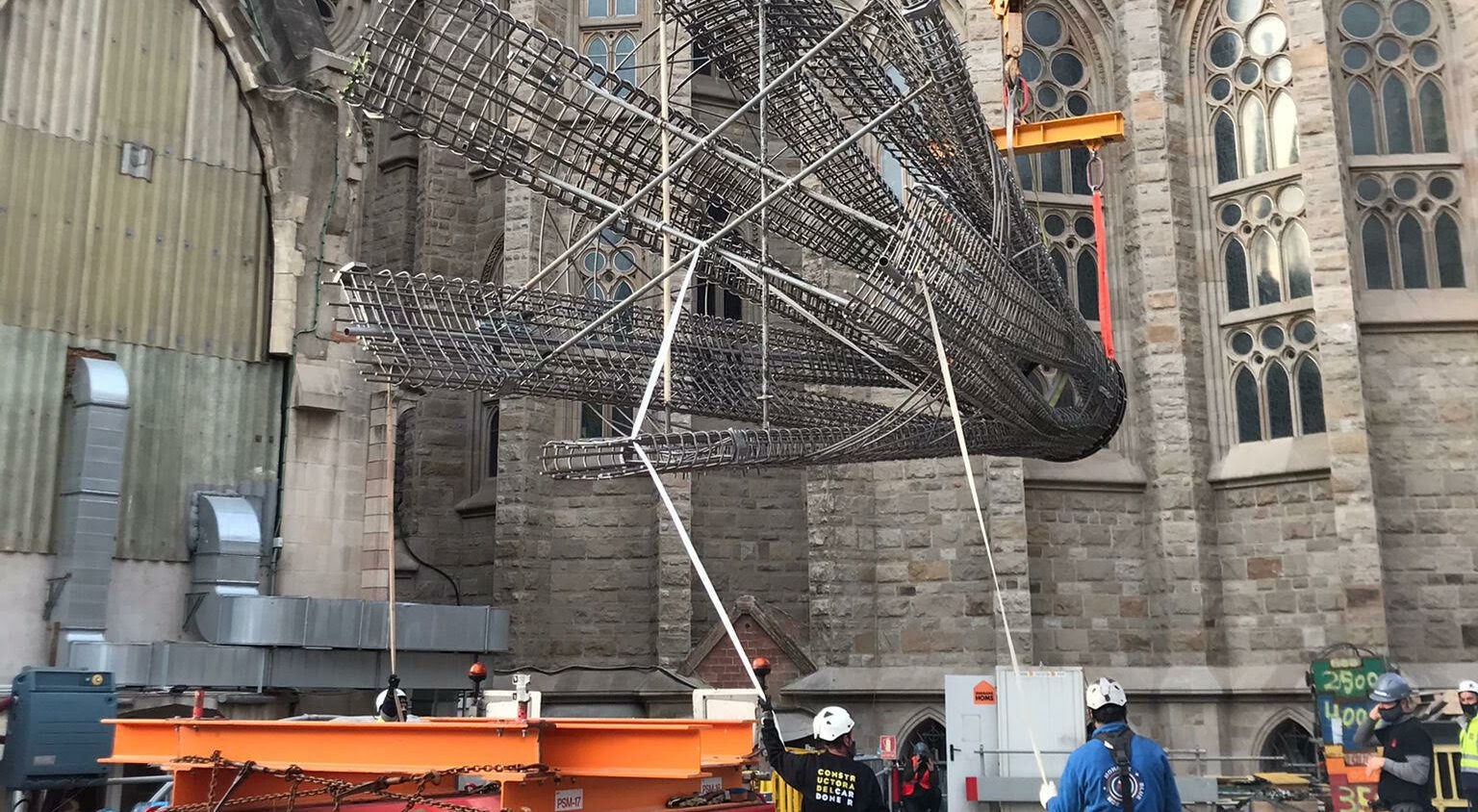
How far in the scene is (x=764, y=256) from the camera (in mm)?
11664

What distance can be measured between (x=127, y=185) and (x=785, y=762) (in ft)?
36.4

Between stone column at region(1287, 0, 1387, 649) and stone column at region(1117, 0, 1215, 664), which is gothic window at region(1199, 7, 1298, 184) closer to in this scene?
stone column at region(1117, 0, 1215, 664)

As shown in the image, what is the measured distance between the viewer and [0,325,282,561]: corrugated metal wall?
14.2 metres

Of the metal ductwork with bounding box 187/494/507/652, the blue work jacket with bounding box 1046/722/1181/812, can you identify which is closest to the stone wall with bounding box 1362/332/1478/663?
the metal ductwork with bounding box 187/494/507/652

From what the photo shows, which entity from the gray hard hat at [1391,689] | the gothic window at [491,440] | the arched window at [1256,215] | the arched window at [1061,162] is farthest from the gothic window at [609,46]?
the gray hard hat at [1391,689]

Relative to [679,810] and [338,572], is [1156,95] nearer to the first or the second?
[338,572]

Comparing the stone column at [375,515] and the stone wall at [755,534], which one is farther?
the stone wall at [755,534]

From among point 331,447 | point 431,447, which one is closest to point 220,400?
point 331,447

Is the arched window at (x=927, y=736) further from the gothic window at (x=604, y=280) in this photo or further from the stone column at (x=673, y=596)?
the gothic window at (x=604, y=280)

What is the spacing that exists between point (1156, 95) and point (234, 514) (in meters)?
13.8

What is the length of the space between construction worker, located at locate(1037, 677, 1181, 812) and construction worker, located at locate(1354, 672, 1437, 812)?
147 inches

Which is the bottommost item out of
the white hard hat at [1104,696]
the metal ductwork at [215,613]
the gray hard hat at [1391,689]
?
the gray hard hat at [1391,689]

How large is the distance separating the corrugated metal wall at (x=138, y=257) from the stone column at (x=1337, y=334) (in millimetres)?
12903

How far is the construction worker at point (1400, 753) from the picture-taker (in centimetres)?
915
